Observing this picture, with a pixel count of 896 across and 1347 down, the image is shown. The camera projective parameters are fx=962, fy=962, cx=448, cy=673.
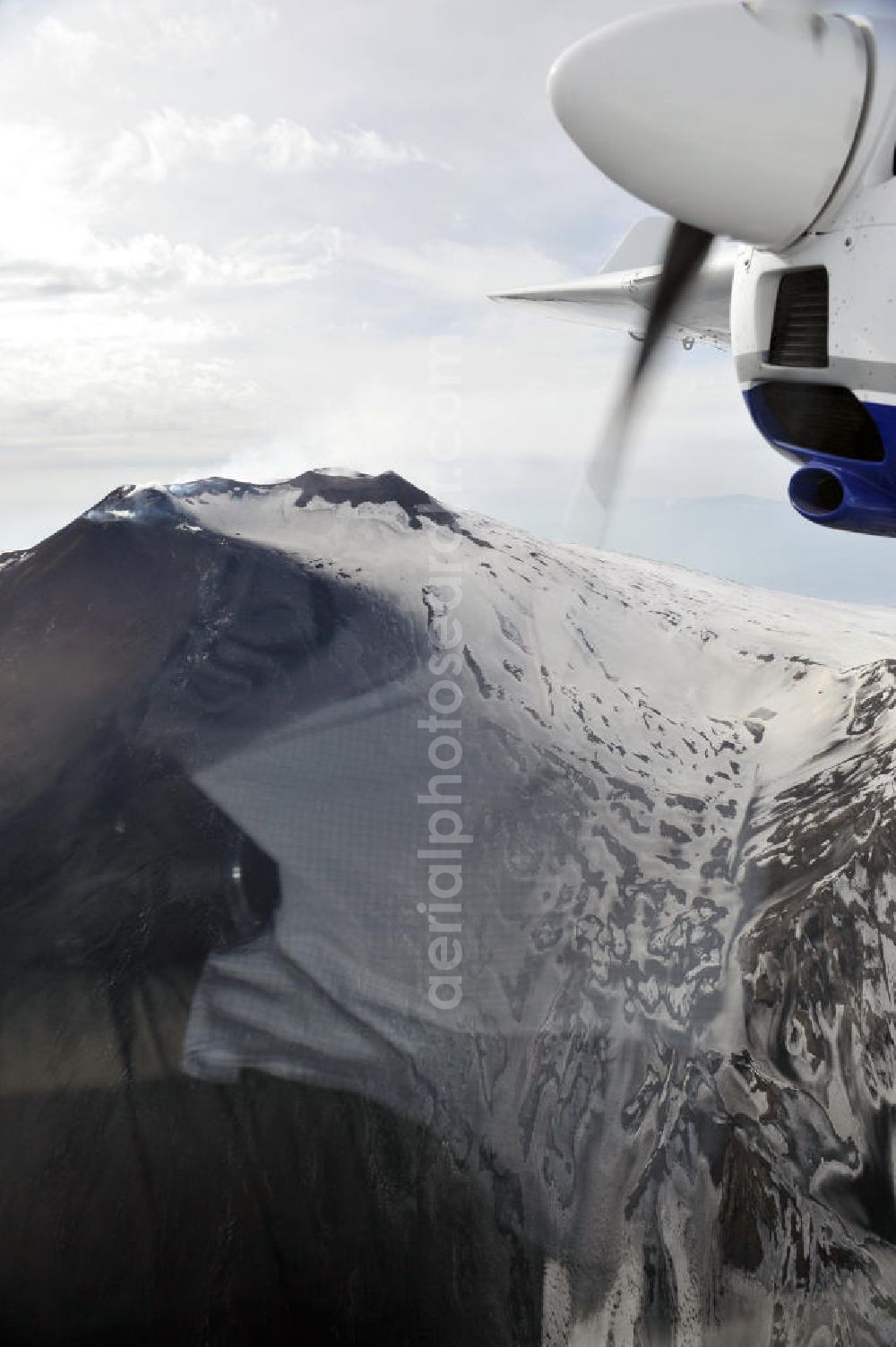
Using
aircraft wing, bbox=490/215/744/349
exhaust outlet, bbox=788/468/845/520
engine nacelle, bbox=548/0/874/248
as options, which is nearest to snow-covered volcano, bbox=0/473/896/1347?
aircraft wing, bbox=490/215/744/349

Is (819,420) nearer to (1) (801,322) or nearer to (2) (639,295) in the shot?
(1) (801,322)

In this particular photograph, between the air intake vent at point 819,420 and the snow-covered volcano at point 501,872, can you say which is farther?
the snow-covered volcano at point 501,872

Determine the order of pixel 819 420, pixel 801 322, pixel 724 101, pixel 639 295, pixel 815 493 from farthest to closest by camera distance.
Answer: pixel 639 295
pixel 815 493
pixel 819 420
pixel 801 322
pixel 724 101

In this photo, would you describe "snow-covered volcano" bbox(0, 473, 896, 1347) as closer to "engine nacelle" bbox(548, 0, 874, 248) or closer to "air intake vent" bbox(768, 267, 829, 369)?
"air intake vent" bbox(768, 267, 829, 369)

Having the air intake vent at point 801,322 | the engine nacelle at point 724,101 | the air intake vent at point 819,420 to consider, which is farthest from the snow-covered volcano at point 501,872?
the engine nacelle at point 724,101

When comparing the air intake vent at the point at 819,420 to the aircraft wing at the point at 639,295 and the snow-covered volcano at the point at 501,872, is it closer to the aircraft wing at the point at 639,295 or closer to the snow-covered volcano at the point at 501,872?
the aircraft wing at the point at 639,295

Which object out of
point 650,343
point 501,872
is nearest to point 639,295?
point 650,343
